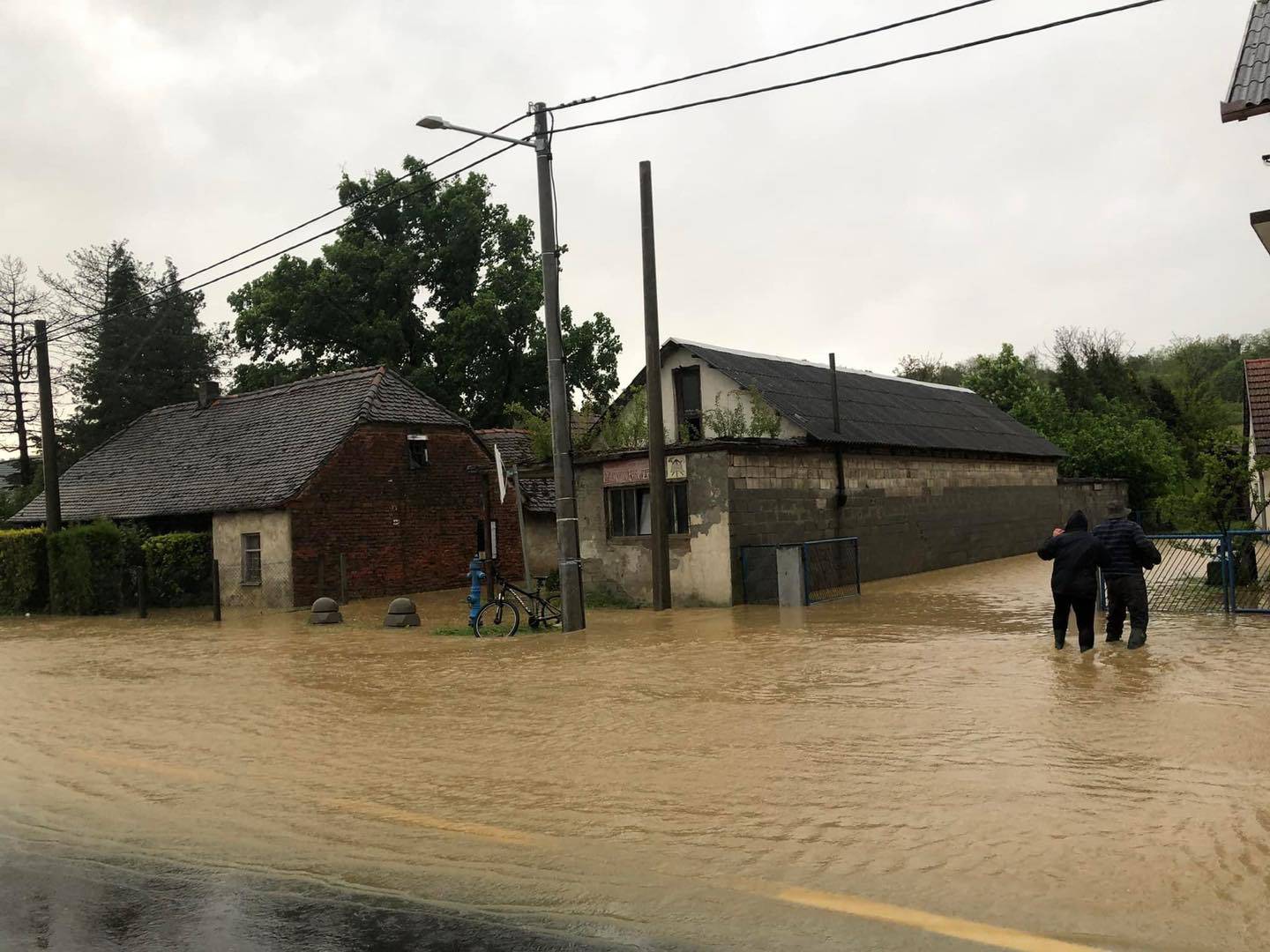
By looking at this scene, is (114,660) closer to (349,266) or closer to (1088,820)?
(1088,820)

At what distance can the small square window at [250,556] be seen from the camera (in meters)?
27.0

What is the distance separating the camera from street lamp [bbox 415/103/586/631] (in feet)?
56.6

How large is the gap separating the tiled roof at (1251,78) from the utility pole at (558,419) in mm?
9328

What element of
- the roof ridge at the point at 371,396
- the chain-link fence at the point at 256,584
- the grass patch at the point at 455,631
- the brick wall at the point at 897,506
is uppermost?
the roof ridge at the point at 371,396

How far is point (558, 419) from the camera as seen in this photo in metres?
17.3

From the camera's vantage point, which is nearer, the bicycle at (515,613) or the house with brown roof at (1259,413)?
the bicycle at (515,613)

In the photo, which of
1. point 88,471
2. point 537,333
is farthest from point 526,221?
point 88,471

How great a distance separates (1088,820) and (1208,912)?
1360 mm

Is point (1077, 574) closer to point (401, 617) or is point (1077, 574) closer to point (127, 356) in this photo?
point (401, 617)

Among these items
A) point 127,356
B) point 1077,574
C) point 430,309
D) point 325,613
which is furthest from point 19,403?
point 1077,574

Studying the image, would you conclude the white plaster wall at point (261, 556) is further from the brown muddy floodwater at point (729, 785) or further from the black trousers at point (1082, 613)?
the black trousers at point (1082, 613)

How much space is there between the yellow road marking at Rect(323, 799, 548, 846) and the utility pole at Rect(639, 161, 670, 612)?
43.4 ft

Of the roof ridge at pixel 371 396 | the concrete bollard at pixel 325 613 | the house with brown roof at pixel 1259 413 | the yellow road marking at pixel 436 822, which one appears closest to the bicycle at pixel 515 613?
the concrete bollard at pixel 325 613

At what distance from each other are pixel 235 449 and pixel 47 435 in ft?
15.1
